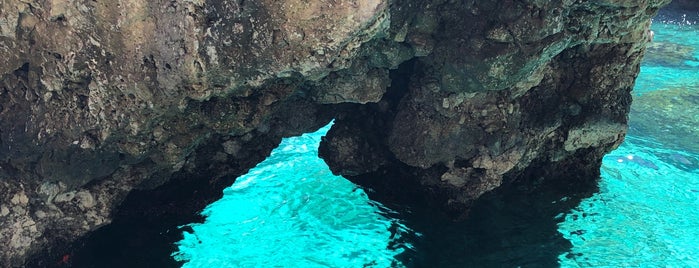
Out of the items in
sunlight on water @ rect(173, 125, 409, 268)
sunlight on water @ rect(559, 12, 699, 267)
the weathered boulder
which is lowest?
sunlight on water @ rect(559, 12, 699, 267)

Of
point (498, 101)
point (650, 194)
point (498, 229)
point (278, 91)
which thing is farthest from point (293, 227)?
point (650, 194)

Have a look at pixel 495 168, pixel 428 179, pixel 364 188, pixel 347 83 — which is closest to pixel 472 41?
pixel 347 83

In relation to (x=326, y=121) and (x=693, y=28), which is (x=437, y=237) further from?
(x=693, y=28)

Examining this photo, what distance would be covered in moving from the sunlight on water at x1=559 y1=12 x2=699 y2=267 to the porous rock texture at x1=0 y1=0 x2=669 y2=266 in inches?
32.3

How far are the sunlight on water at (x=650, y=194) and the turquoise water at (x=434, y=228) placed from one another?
0.05 feet

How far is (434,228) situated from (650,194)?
2.67 m

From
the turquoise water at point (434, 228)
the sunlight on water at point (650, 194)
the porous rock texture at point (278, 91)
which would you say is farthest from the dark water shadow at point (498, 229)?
the porous rock texture at point (278, 91)

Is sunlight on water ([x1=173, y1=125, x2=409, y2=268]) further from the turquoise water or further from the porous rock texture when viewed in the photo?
the porous rock texture

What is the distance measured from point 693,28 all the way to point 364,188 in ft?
34.0

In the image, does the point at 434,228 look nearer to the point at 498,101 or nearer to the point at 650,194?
the point at 498,101

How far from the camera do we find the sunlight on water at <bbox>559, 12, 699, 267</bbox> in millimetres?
5566

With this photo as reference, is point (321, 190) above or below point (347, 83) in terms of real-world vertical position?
below

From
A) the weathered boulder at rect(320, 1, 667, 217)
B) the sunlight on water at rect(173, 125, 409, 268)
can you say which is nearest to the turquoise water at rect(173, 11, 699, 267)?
the sunlight on water at rect(173, 125, 409, 268)

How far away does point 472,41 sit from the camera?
4.04 metres
